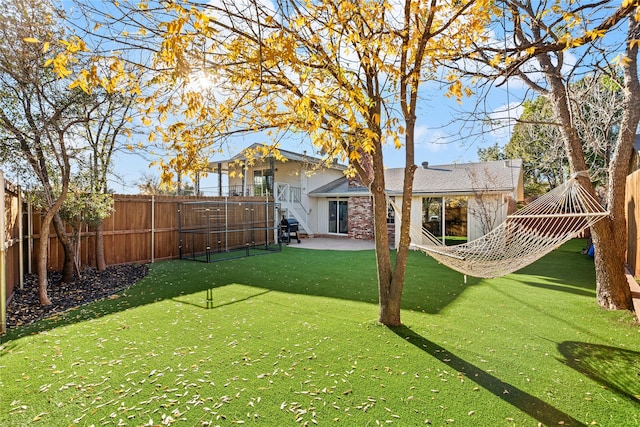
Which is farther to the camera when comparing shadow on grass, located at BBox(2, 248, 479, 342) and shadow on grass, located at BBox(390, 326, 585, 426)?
shadow on grass, located at BBox(2, 248, 479, 342)

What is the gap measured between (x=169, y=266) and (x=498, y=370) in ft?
25.8

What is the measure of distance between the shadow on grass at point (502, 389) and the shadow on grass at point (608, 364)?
0.75m

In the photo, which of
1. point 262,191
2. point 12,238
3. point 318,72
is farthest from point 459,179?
point 12,238

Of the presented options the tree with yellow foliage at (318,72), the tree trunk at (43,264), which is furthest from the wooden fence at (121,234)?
the tree with yellow foliage at (318,72)

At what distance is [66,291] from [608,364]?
308 inches

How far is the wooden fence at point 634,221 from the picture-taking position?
18.4ft

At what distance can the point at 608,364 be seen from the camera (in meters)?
3.31

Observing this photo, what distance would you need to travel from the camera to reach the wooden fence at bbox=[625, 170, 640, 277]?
221 inches

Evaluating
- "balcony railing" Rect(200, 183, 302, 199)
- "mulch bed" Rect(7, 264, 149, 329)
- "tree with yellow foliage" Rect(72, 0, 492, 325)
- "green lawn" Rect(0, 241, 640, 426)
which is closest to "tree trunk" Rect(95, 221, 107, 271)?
"mulch bed" Rect(7, 264, 149, 329)

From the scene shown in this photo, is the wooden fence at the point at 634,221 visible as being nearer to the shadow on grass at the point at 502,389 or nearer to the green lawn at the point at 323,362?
→ the green lawn at the point at 323,362

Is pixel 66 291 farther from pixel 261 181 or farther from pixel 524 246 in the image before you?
pixel 261 181

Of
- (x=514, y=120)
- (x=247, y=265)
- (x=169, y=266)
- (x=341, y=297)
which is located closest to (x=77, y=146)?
(x=169, y=266)

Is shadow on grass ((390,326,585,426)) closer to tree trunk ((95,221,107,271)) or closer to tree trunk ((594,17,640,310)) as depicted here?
tree trunk ((594,17,640,310))

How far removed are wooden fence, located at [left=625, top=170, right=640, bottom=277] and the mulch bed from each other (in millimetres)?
8919
